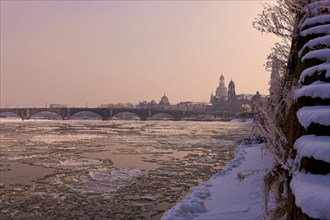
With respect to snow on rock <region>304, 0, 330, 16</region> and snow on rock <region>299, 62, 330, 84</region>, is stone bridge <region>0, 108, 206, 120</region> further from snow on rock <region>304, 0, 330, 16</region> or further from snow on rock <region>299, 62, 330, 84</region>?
snow on rock <region>299, 62, 330, 84</region>

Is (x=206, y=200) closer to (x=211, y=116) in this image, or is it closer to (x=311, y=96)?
(x=311, y=96)

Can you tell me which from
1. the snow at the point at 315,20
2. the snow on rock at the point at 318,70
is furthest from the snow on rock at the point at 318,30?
the snow on rock at the point at 318,70

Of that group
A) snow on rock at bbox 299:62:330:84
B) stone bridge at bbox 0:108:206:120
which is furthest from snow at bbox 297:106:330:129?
stone bridge at bbox 0:108:206:120

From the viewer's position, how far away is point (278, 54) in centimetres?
1013

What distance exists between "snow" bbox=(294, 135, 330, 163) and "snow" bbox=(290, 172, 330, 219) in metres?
0.20

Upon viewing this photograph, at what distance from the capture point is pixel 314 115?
3.78 meters

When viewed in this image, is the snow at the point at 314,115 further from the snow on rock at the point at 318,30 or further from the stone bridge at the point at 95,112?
the stone bridge at the point at 95,112

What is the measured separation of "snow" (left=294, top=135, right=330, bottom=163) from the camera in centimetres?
327

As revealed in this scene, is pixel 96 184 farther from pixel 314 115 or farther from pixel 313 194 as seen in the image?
pixel 313 194

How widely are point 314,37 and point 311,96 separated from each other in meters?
1.57

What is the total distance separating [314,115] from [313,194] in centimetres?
106

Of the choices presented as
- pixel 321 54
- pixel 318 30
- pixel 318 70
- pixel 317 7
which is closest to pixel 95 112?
pixel 317 7

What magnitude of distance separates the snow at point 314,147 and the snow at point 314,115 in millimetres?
Result: 158

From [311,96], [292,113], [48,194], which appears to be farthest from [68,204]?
[311,96]
